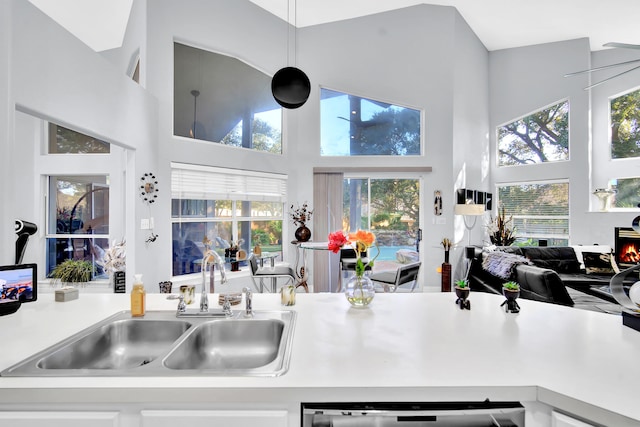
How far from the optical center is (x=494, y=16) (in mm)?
5484

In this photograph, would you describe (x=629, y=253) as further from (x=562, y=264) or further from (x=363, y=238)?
(x=363, y=238)

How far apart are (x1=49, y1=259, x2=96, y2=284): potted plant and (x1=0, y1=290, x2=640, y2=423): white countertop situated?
11.3ft

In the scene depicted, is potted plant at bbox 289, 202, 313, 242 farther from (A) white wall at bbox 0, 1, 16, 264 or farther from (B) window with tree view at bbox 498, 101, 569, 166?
(B) window with tree view at bbox 498, 101, 569, 166

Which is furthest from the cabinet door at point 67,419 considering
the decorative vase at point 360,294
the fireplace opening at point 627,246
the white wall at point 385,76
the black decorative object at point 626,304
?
the fireplace opening at point 627,246

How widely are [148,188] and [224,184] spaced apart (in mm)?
1179

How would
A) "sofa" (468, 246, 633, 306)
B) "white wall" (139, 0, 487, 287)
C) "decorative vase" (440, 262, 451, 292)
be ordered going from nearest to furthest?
"sofa" (468, 246, 633, 306) → "decorative vase" (440, 262, 451, 292) → "white wall" (139, 0, 487, 287)

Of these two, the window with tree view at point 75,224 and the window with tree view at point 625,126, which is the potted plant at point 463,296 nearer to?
the window with tree view at point 75,224

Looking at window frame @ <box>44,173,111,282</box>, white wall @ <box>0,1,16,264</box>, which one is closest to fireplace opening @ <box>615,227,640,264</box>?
white wall @ <box>0,1,16,264</box>

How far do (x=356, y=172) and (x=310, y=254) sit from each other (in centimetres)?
169

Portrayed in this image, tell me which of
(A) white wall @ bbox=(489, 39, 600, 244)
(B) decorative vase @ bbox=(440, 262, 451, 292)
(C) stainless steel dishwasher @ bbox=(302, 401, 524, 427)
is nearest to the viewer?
(C) stainless steel dishwasher @ bbox=(302, 401, 524, 427)

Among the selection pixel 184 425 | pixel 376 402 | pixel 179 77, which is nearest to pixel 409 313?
pixel 376 402

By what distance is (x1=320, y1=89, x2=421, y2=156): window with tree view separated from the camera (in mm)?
5617

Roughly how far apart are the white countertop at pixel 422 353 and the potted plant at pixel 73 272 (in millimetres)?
3456

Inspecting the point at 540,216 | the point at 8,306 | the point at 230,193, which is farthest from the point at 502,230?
the point at 8,306
